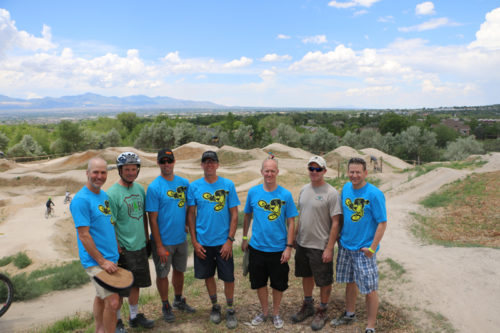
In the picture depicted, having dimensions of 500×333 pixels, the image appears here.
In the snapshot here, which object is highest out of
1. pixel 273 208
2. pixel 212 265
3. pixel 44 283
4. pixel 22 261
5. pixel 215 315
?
pixel 273 208

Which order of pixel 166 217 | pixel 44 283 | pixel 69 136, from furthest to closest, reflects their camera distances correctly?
pixel 69 136, pixel 44 283, pixel 166 217

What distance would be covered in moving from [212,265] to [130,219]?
133cm

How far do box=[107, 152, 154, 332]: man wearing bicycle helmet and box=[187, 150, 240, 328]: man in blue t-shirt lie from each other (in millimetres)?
688

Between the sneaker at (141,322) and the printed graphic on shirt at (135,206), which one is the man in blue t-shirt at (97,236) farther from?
the sneaker at (141,322)

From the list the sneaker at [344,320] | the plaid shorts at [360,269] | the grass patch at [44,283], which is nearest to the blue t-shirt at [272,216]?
the plaid shorts at [360,269]

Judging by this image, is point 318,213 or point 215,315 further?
point 215,315

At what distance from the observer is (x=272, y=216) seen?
174 inches

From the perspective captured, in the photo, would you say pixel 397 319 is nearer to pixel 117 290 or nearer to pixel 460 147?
pixel 117 290

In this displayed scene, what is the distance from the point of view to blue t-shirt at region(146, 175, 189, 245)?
4.54 m

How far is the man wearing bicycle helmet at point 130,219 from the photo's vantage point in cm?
425

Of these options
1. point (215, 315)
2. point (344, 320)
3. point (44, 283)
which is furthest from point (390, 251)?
point (44, 283)

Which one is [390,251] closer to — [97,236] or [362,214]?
[362,214]

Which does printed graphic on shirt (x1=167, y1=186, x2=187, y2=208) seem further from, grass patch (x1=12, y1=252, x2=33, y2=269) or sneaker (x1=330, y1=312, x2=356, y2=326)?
grass patch (x1=12, y1=252, x2=33, y2=269)

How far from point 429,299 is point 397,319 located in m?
0.89
